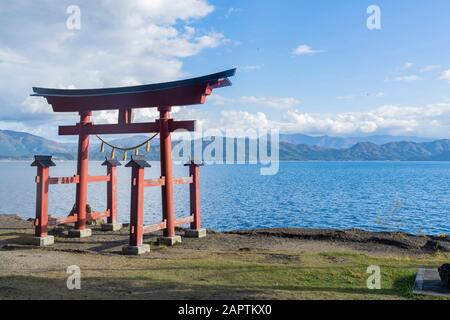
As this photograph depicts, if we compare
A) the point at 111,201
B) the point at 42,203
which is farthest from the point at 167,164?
the point at 111,201

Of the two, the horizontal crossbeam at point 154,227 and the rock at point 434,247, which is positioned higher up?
the horizontal crossbeam at point 154,227

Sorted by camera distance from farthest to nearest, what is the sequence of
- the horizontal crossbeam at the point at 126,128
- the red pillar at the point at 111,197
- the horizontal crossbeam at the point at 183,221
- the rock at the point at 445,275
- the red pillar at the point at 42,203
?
the red pillar at the point at 111,197 < the horizontal crossbeam at the point at 183,221 < the red pillar at the point at 42,203 < the horizontal crossbeam at the point at 126,128 < the rock at the point at 445,275

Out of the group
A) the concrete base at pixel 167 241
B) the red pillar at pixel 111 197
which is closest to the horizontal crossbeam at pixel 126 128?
the red pillar at pixel 111 197

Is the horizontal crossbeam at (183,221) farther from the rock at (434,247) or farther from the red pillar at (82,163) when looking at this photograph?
the rock at (434,247)

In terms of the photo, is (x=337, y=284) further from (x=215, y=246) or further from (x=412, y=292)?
(x=215, y=246)

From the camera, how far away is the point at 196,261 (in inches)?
444

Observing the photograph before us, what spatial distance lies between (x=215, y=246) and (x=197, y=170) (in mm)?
3560

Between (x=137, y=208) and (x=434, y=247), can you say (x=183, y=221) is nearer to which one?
(x=137, y=208)

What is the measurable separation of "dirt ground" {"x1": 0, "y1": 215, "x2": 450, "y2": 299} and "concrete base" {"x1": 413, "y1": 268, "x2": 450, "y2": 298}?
0.83 meters

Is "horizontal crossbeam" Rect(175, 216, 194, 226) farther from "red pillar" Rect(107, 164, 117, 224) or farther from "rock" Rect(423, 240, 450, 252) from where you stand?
"rock" Rect(423, 240, 450, 252)

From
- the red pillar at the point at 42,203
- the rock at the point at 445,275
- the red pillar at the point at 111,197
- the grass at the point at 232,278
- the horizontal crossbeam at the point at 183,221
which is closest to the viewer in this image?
the grass at the point at 232,278

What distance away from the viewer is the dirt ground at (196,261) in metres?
8.17

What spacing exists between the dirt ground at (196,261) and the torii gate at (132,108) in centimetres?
145
